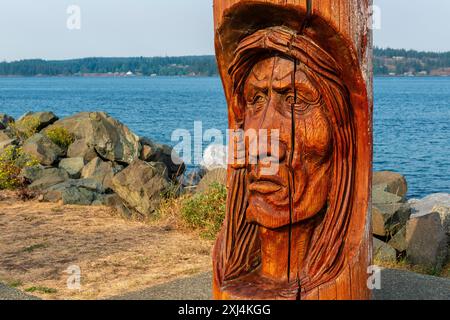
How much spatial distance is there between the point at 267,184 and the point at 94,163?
34.0 feet

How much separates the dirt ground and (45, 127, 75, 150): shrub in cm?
559

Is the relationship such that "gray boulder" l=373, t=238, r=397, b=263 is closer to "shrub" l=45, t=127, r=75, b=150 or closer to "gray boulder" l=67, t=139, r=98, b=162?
"gray boulder" l=67, t=139, r=98, b=162

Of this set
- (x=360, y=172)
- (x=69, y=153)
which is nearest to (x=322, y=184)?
(x=360, y=172)

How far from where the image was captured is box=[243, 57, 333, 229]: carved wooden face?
4.09m

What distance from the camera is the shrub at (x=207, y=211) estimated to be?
9.01 metres

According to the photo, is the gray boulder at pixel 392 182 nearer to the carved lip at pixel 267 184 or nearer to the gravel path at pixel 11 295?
the gravel path at pixel 11 295

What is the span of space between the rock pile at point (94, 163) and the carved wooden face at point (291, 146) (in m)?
6.30

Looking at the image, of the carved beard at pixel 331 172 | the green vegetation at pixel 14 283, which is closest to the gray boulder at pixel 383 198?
the green vegetation at pixel 14 283

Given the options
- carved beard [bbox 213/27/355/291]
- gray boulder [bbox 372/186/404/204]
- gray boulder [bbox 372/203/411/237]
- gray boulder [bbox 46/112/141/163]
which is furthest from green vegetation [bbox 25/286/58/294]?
gray boulder [bbox 46/112/141/163]

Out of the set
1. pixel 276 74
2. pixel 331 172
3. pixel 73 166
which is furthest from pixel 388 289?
pixel 73 166

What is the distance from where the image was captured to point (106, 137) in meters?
15.7

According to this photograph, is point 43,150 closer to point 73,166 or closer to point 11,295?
point 73,166

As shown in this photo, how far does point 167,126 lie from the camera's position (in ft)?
138
